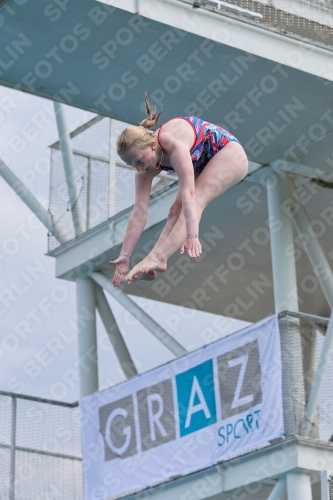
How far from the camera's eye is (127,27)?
15172 millimetres

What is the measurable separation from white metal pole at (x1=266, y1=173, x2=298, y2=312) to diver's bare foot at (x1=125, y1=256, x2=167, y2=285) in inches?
376

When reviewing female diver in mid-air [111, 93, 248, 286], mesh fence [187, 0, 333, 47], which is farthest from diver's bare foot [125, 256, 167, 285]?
mesh fence [187, 0, 333, 47]

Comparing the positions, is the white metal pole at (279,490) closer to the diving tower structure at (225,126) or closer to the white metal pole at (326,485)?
the diving tower structure at (225,126)

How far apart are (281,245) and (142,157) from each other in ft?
32.1

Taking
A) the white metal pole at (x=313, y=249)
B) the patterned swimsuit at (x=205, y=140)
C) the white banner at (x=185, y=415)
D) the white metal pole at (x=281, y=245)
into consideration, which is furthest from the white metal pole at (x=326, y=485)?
the patterned swimsuit at (x=205, y=140)

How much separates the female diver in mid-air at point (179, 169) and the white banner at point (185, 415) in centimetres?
756

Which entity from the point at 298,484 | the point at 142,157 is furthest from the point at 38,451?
the point at 142,157

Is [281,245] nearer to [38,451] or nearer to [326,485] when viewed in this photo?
[326,485]

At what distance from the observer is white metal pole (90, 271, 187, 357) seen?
→ 21688 millimetres

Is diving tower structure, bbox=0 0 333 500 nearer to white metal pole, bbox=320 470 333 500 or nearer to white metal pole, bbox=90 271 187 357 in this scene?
white metal pole, bbox=90 271 187 357

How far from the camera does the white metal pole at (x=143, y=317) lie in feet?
71.2

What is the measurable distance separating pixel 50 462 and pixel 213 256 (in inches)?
188

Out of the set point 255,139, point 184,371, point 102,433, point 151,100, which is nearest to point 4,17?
point 151,100

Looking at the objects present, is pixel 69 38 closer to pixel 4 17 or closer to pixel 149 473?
pixel 4 17
